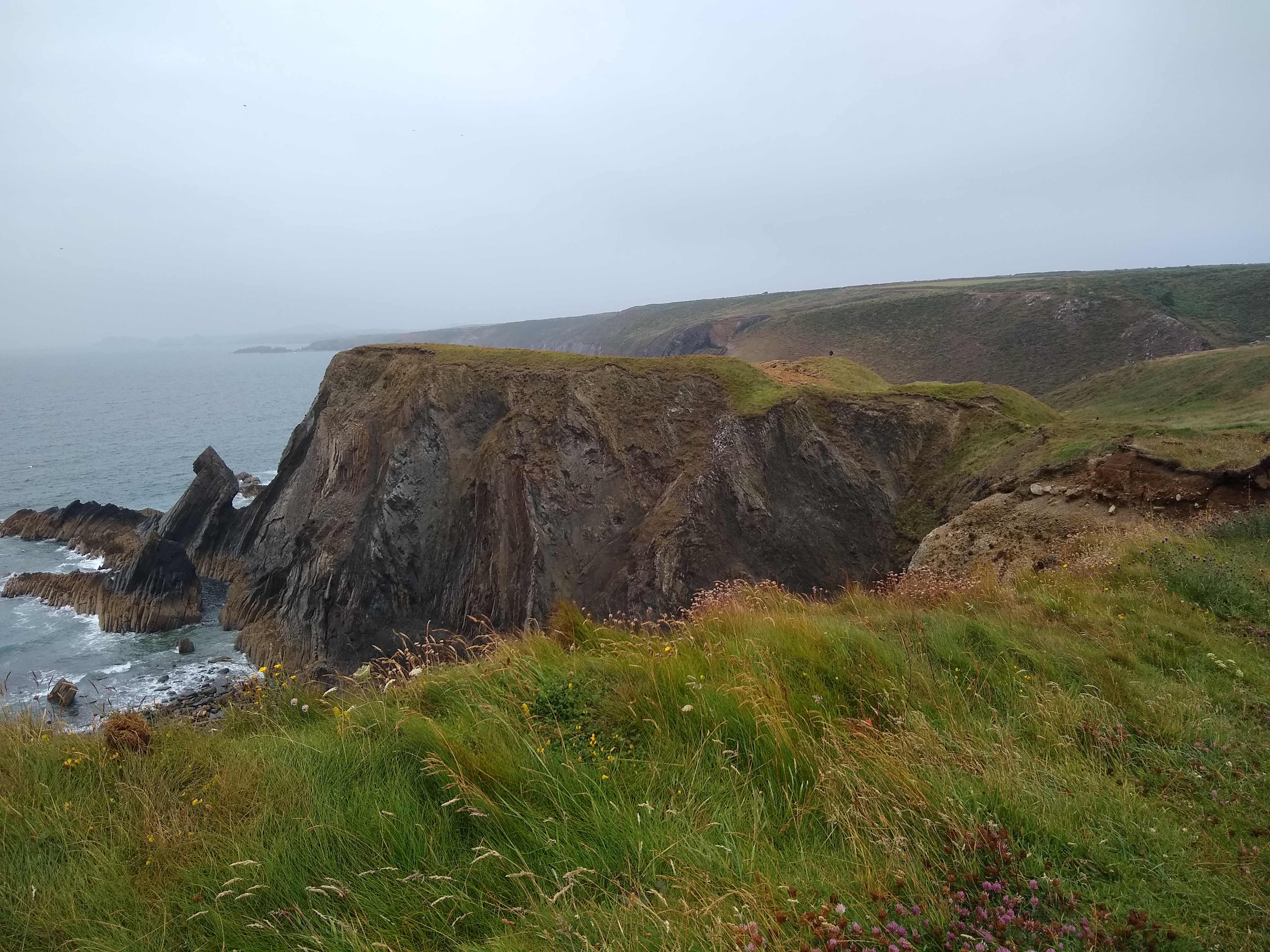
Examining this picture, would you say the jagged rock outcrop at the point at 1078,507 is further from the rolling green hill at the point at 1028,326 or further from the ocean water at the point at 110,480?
the rolling green hill at the point at 1028,326

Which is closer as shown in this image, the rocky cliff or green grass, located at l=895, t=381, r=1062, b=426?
the rocky cliff

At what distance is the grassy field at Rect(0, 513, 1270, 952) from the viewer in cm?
242

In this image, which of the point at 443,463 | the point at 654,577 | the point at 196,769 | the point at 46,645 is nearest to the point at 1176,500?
the point at 654,577

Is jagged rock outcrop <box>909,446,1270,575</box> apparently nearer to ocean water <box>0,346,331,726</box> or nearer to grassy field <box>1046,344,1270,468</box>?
grassy field <box>1046,344,1270,468</box>

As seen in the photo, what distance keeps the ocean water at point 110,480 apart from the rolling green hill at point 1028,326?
44678mm

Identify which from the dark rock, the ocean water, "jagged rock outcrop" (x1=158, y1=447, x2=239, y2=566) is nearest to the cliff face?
the ocean water

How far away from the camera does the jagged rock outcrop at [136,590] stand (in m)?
29.3

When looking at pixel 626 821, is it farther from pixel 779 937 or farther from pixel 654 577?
pixel 654 577

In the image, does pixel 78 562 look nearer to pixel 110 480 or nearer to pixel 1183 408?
pixel 110 480

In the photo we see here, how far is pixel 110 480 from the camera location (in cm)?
5091

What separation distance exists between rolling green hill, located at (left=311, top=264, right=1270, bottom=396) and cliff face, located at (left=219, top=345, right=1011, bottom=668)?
2855cm

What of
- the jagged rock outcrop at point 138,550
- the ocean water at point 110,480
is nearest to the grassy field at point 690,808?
the ocean water at point 110,480

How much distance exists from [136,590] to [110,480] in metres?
27.6

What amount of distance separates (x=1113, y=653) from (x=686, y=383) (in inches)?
949
